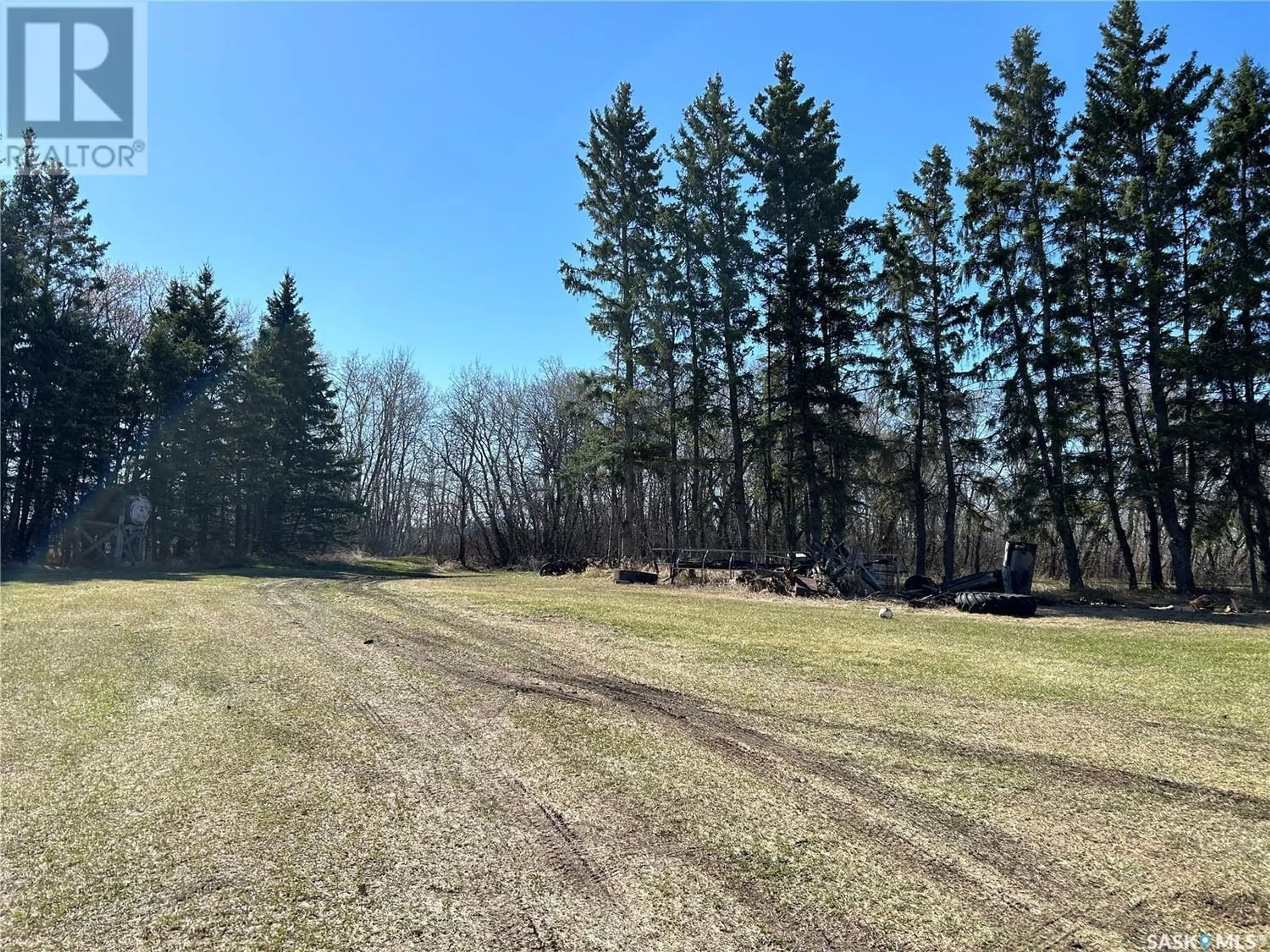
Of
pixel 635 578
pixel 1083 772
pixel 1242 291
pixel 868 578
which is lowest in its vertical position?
pixel 635 578

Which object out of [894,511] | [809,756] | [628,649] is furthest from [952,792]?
[894,511]

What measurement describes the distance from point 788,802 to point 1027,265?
78.4 feet

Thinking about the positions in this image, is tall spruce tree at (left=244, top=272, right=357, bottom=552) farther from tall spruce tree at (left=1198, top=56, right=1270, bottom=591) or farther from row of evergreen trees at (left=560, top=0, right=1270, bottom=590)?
tall spruce tree at (left=1198, top=56, right=1270, bottom=591)

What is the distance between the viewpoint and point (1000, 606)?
14.4 m

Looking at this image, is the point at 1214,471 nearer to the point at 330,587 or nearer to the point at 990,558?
the point at 990,558

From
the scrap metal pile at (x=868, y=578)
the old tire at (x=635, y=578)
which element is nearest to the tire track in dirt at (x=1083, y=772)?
the scrap metal pile at (x=868, y=578)

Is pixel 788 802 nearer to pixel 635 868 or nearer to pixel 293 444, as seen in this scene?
pixel 635 868

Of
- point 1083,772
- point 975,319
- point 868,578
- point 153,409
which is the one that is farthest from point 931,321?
point 153,409

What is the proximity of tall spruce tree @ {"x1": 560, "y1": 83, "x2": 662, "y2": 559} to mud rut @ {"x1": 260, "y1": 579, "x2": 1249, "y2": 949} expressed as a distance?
20183 millimetres

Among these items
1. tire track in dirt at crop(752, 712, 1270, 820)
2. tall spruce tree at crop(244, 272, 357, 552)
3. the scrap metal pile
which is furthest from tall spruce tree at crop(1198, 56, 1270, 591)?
tall spruce tree at crop(244, 272, 357, 552)

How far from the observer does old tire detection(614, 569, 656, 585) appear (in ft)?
72.9

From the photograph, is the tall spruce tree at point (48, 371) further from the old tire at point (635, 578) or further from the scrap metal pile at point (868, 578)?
the scrap metal pile at point (868, 578)

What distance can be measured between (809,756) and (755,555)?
17.0 m

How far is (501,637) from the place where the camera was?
30.3ft
